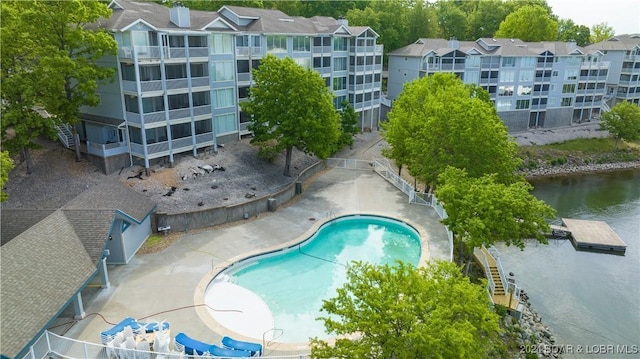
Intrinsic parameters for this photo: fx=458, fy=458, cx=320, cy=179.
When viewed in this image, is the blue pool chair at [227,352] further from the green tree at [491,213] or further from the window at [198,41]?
the window at [198,41]

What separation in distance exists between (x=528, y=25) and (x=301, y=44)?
52938 millimetres

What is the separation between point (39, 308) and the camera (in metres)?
17.2

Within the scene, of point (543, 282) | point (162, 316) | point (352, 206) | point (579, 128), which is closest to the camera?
point (162, 316)

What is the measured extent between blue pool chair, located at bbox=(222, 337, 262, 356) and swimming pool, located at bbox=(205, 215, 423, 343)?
118 cm

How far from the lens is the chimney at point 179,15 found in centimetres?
3497

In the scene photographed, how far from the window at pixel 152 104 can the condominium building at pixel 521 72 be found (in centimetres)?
3561

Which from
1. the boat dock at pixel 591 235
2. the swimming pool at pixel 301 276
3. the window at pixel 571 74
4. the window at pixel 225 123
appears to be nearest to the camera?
the swimming pool at pixel 301 276

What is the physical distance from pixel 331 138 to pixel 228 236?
12257 mm

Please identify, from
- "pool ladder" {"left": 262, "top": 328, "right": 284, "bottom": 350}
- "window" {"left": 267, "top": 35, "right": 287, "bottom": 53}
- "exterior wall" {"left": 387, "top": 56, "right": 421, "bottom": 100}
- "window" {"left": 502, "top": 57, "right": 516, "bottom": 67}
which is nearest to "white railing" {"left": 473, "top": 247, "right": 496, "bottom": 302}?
"pool ladder" {"left": 262, "top": 328, "right": 284, "bottom": 350}

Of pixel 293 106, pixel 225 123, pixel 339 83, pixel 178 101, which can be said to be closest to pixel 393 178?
pixel 293 106

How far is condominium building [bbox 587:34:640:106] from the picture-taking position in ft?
234

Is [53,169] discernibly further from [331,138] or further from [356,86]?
[356,86]

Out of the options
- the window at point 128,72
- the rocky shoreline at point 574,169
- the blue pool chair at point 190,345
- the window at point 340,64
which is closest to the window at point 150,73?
the window at point 128,72

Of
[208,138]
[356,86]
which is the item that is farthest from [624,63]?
[208,138]
